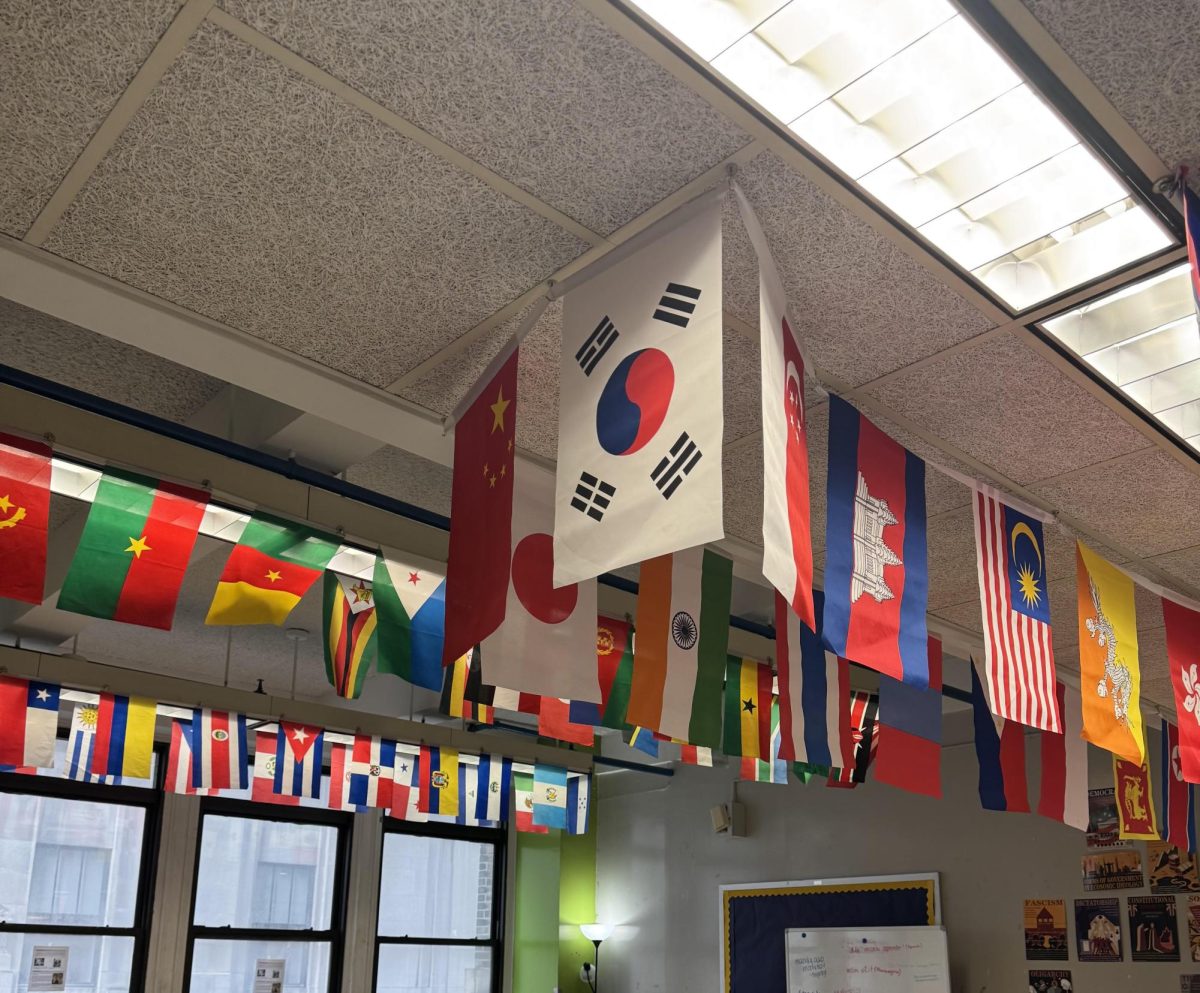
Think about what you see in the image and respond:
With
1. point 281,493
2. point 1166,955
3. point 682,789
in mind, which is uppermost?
point 281,493

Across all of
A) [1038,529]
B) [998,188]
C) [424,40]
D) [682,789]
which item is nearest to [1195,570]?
[1038,529]

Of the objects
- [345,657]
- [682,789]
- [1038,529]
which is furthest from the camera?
[682,789]

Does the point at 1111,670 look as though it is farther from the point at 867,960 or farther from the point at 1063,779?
the point at 867,960

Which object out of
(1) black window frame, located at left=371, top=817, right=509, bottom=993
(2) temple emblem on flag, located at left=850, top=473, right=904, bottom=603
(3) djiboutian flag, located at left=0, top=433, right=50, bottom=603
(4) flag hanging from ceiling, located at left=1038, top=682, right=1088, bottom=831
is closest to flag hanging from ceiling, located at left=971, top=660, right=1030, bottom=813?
(4) flag hanging from ceiling, located at left=1038, top=682, right=1088, bottom=831

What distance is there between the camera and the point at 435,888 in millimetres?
9883

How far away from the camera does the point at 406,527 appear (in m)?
4.25

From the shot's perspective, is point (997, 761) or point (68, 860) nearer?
point (997, 761)

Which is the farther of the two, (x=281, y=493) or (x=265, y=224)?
(x=281, y=493)

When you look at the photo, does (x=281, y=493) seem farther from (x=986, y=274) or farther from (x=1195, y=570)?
(x=1195, y=570)

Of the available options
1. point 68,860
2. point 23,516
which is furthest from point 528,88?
point 68,860

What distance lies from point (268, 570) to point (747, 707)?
228cm

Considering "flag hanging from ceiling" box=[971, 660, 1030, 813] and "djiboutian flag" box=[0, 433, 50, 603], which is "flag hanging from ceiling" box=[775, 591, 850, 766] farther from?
"djiboutian flag" box=[0, 433, 50, 603]

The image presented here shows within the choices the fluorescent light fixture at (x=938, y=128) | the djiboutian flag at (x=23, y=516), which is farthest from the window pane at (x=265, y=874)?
the fluorescent light fixture at (x=938, y=128)

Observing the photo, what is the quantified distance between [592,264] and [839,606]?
3.12 feet
